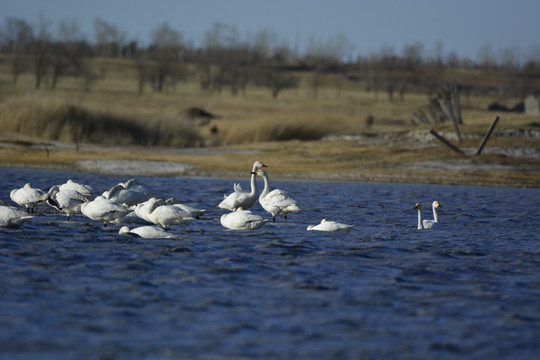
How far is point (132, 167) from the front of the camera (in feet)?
91.7

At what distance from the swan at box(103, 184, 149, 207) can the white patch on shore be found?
11317mm

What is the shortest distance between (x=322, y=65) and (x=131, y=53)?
4544 centimetres

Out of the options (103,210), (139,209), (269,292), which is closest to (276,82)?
(139,209)

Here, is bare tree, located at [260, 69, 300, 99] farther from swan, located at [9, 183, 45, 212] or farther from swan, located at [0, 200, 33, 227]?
swan, located at [0, 200, 33, 227]

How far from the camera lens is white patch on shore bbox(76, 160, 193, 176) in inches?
1071

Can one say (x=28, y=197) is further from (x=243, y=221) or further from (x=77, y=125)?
(x=77, y=125)

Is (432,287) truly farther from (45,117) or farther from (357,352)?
(45,117)

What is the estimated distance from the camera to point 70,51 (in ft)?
371

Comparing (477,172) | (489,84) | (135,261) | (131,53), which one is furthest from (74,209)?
(131,53)

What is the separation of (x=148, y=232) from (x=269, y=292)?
13.6 feet

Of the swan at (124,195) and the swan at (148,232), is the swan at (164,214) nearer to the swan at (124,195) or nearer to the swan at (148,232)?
the swan at (148,232)

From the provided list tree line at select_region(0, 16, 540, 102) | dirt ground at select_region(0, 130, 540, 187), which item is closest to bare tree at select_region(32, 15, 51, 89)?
tree line at select_region(0, 16, 540, 102)

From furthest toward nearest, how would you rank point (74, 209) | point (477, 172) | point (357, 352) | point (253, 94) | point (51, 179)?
point (253, 94), point (477, 172), point (51, 179), point (74, 209), point (357, 352)

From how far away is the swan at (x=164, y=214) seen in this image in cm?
1317
